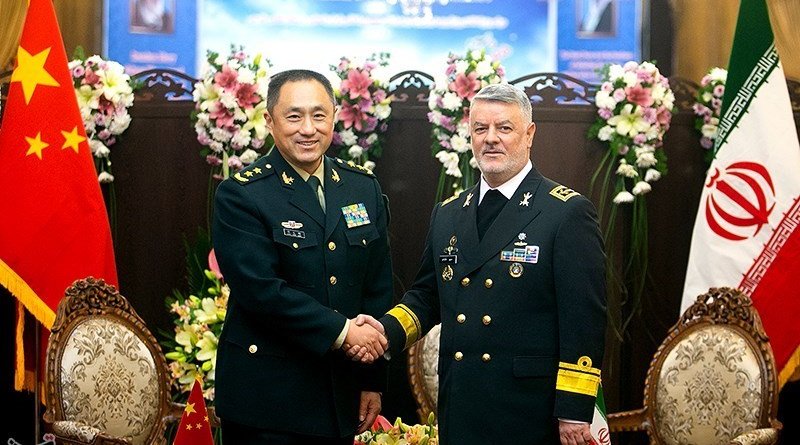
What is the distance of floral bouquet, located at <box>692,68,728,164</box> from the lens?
4297mm

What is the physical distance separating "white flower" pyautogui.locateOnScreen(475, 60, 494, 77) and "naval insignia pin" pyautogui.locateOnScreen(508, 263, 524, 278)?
5.75 feet

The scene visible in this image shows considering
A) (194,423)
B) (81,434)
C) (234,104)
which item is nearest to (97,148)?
(234,104)

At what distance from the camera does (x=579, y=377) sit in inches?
91.7

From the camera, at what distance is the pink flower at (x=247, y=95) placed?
13.3ft

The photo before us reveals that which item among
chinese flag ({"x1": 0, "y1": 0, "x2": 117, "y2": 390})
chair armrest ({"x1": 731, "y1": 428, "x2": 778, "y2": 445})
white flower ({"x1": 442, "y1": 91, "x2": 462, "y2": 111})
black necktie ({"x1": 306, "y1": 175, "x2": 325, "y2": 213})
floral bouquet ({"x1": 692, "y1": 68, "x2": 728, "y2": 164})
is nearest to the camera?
black necktie ({"x1": 306, "y1": 175, "x2": 325, "y2": 213})

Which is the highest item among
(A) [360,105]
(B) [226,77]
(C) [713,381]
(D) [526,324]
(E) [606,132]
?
(B) [226,77]

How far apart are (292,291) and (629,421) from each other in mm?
1684

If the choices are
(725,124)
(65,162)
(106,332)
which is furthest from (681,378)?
(65,162)

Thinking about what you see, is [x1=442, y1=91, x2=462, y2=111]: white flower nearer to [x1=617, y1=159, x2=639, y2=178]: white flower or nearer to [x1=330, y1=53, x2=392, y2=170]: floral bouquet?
[x1=330, y1=53, x2=392, y2=170]: floral bouquet

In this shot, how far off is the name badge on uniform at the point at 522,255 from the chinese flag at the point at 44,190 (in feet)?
6.55

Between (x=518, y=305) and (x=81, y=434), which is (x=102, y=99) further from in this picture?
(x=518, y=305)

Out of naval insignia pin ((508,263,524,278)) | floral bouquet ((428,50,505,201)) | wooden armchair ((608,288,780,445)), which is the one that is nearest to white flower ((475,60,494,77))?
floral bouquet ((428,50,505,201))

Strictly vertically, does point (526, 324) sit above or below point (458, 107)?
below

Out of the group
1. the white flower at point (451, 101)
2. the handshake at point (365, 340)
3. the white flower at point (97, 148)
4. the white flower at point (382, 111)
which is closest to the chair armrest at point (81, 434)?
the handshake at point (365, 340)
